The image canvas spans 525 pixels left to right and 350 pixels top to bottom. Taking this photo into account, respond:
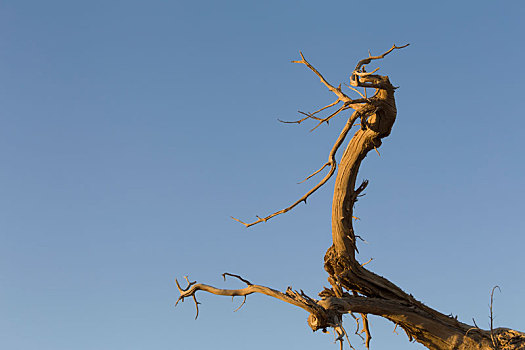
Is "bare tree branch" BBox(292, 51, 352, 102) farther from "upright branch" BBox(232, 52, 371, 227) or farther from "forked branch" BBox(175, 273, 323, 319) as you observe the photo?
"forked branch" BBox(175, 273, 323, 319)

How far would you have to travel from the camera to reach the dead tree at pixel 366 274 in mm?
8867

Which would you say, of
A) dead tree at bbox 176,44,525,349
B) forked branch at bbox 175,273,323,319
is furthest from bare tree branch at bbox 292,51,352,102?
forked branch at bbox 175,273,323,319

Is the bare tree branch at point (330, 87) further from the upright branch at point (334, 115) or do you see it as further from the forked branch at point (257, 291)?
the forked branch at point (257, 291)

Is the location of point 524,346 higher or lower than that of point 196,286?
lower

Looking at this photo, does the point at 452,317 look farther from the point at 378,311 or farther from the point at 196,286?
the point at 196,286

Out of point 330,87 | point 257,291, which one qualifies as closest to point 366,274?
point 257,291

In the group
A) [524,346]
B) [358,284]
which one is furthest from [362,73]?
[524,346]

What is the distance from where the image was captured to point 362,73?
8.61m

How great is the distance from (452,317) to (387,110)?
10.9 ft

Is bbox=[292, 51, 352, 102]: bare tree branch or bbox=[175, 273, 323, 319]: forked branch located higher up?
bbox=[292, 51, 352, 102]: bare tree branch

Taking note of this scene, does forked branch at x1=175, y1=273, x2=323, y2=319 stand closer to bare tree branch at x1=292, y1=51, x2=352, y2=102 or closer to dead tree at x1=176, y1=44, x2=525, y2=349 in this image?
dead tree at x1=176, y1=44, x2=525, y2=349

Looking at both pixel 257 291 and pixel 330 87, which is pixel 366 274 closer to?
pixel 257 291

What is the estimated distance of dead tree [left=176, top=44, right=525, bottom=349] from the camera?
887 centimetres

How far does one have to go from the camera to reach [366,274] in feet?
29.8
